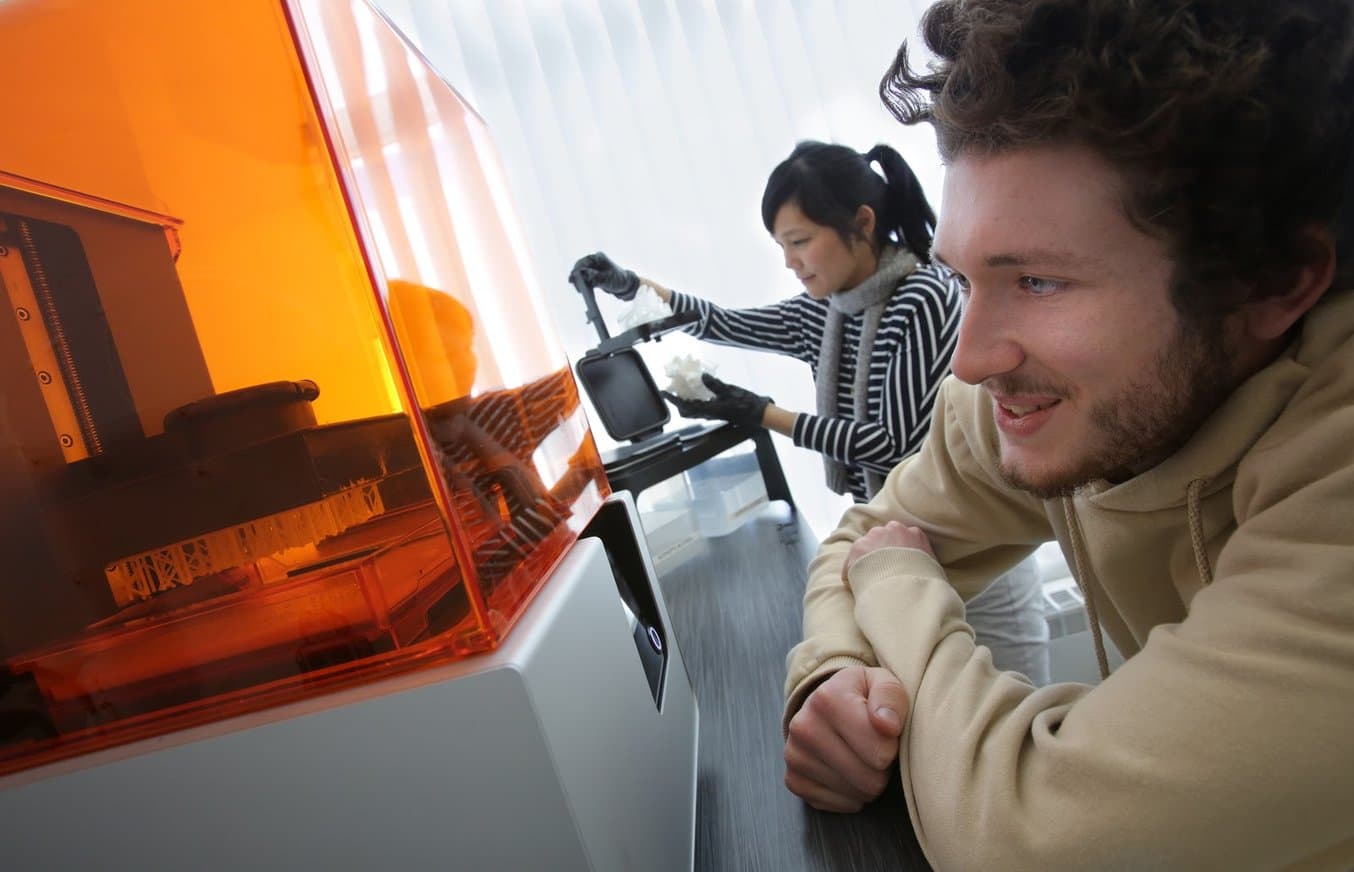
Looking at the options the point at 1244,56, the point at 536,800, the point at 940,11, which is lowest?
the point at 536,800

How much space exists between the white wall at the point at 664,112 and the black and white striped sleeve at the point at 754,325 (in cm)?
19

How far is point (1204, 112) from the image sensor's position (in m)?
0.53

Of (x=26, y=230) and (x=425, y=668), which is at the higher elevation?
(x=26, y=230)

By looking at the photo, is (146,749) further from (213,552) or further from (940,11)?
(940,11)

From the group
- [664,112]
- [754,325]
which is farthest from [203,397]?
[664,112]

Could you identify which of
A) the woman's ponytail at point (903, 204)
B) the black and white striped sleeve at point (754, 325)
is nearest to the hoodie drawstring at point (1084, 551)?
the woman's ponytail at point (903, 204)

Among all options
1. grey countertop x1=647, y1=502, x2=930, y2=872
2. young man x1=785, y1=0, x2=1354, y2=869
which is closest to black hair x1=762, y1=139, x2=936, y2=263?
grey countertop x1=647, y1=502, x2=930, y2=872

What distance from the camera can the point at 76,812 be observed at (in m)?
0.42

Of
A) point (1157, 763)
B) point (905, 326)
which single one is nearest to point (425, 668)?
point (1157, 763)

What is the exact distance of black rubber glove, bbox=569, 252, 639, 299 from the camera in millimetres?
1993

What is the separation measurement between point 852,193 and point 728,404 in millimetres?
542

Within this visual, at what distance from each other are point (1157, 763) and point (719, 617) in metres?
0.67

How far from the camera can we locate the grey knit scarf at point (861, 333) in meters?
1.71

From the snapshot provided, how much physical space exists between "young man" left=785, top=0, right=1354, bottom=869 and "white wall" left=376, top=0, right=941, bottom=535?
1693 mm
